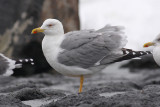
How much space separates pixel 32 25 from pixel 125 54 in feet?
14.4

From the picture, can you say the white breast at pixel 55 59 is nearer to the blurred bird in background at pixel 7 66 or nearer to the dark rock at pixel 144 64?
the blurred bird in background at pixel 7 66

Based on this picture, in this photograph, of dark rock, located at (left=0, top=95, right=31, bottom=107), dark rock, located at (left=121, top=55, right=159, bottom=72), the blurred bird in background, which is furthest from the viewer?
dark rock, located at (left=121, top=55, right=159, bottom=72)

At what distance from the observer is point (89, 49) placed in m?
4.40

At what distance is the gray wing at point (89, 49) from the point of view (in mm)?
4328

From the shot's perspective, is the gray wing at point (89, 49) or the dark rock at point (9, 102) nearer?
the dark rock at point (9, 102)

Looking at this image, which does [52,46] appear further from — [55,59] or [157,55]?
[157,55]

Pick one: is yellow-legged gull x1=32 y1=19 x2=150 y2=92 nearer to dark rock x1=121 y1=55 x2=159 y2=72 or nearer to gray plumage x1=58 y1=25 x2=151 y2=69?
gray plumage x1=58 y1=25 x2=151 y2=69

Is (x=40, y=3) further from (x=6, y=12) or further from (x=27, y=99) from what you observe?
(x=27, y=99)

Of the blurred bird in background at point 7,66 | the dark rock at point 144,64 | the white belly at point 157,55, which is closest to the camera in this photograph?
the blurred bird in background at point 7,66

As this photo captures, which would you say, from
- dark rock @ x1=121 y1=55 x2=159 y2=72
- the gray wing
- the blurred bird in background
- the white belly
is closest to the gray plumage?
the gray wing

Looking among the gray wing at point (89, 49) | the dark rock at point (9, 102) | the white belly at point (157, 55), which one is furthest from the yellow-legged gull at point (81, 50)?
the dark rock at point (9, 102)

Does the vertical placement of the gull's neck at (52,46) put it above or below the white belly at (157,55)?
above

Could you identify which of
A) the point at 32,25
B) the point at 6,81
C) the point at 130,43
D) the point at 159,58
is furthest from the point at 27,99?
the point at 130,43

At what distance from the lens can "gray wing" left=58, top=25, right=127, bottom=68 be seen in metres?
4.33
